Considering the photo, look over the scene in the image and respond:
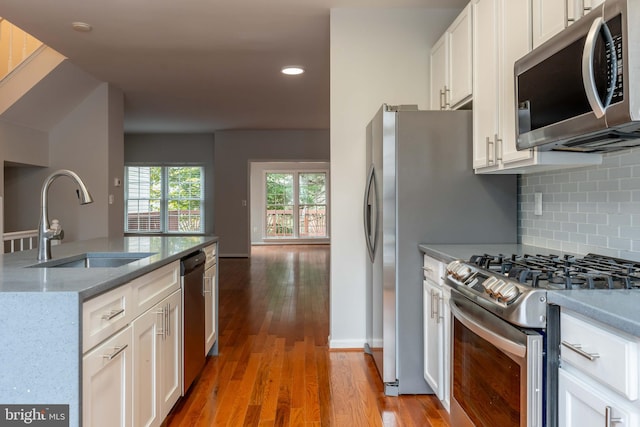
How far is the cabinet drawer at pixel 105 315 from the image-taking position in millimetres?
1401

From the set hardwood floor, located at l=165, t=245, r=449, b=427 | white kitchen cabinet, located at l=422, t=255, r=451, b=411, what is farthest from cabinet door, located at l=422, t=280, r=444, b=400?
hardwood floor, located at l=165, t=245, r=449, b=427

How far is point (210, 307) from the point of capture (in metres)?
3.21

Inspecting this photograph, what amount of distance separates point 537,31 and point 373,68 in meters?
1.72

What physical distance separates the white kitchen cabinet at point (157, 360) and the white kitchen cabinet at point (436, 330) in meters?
1.31

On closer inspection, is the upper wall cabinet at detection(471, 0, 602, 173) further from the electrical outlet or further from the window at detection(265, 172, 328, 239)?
the window at detection(265, 172, 328, 239)

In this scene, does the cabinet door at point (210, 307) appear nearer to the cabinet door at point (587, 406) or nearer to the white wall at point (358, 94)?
the white wall at point (358, 94)

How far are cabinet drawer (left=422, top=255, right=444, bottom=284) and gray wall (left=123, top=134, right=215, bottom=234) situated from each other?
25.4ft

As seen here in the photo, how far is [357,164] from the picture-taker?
3586mm

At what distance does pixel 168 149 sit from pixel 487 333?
9057mm

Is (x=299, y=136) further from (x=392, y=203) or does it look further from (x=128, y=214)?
(x=392, y=203)

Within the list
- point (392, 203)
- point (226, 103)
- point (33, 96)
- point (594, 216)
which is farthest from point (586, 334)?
point (226, 103)

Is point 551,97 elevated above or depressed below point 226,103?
below

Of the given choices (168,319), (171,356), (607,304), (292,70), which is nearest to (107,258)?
(168,319)

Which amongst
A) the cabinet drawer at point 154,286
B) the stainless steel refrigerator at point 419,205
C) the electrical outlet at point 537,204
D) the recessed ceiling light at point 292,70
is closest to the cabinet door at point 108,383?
the cabinet drawer at point 154,286
